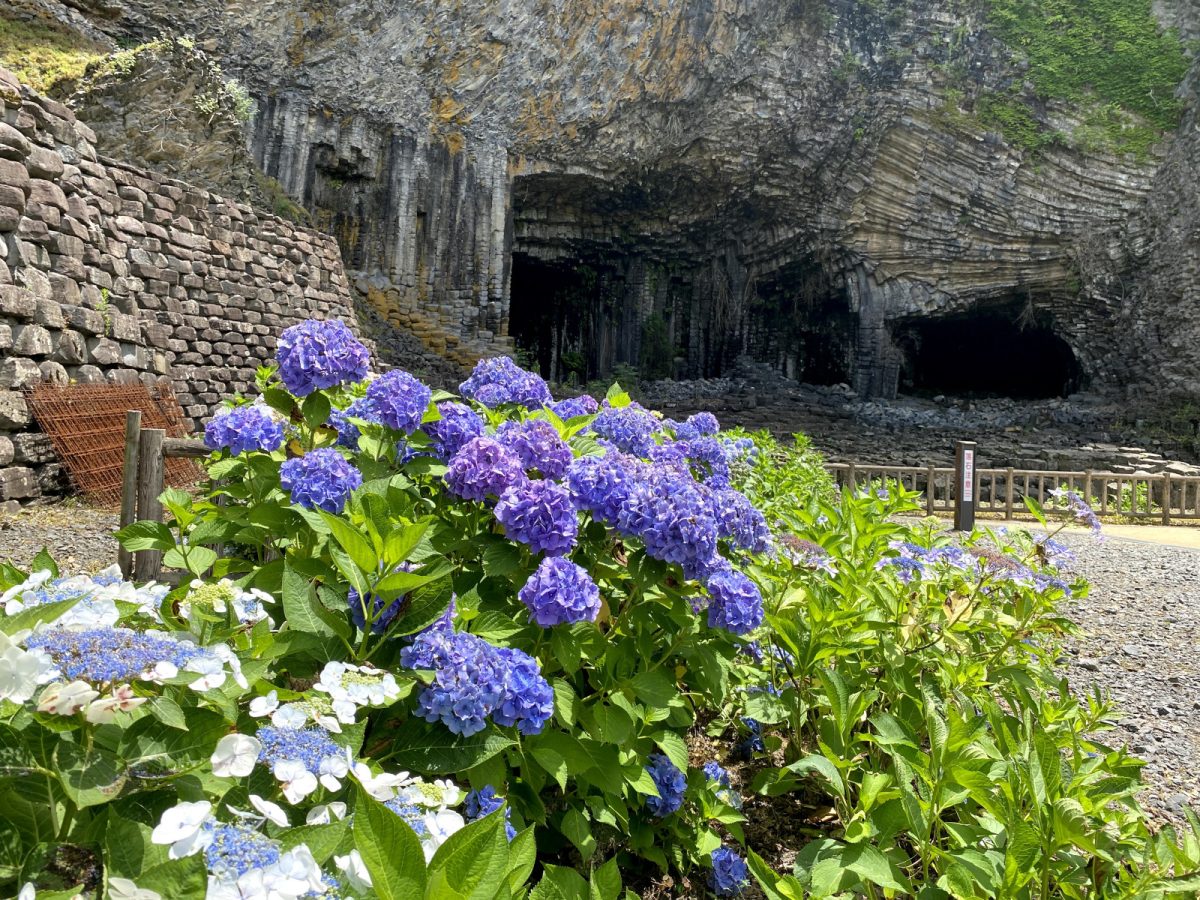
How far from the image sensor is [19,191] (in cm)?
557

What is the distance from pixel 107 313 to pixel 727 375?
1923cm

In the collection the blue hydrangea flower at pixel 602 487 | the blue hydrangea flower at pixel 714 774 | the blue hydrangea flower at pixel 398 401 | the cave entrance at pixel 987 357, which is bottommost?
the blue hydrangea flower at pixel 714 774

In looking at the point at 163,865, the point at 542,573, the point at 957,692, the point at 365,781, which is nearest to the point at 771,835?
the point at 957,692

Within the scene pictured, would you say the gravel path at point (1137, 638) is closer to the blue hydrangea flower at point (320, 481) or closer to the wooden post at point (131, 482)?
the wooden post at point (131, 482)

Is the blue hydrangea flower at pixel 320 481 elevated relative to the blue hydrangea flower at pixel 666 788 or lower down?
elevated

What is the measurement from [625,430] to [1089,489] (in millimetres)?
11136

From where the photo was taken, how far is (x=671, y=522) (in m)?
1.55

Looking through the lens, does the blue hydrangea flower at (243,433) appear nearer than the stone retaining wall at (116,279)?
Yes

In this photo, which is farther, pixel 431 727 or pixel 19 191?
pixel 19 191

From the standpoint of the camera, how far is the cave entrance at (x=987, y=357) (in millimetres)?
21156

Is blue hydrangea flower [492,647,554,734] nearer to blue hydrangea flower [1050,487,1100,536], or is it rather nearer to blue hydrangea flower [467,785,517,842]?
blue hydrangea flower [467,785,517,842]

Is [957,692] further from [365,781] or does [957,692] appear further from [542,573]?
[365,781]

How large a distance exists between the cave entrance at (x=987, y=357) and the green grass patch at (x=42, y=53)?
19.9 m

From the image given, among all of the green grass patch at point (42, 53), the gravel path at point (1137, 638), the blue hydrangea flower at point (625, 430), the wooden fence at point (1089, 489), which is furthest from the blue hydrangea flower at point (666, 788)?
the green grass patch at point (42, 53)
